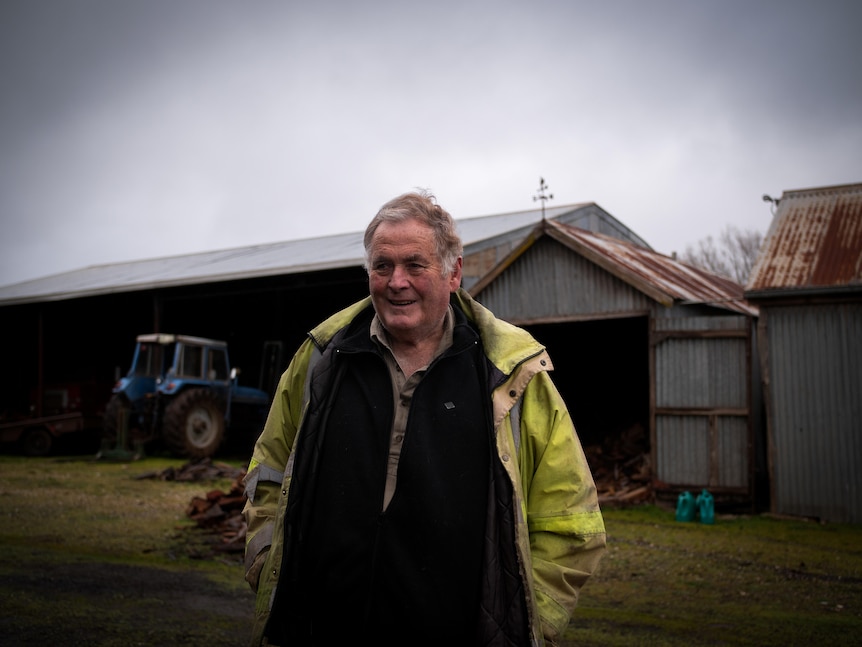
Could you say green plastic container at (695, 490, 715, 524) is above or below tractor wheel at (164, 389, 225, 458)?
below

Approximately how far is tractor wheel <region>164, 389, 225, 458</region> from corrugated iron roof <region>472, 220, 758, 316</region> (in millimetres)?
6738

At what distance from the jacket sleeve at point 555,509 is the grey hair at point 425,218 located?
0.51m

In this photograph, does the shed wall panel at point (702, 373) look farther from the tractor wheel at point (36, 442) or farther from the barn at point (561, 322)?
the tractor wheel at point (36, 442)

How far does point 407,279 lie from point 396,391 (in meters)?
0.36

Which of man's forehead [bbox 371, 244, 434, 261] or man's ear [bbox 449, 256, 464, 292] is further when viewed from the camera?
man's ear [bbox 449, 256, 464, 292]

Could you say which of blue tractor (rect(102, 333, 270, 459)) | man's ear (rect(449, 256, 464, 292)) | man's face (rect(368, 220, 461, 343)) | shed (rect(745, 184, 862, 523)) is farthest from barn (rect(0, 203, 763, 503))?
man's face (rect(368, 220, 461, 343))

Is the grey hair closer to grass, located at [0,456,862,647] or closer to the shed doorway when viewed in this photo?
grass, located at [0,456,862,647]

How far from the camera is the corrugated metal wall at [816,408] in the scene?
9.52 m

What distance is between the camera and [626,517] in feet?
33.6

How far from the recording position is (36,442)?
18.2 metres

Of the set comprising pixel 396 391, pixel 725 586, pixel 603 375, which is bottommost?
pixel 725 586

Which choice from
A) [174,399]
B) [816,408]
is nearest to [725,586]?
[816,408]

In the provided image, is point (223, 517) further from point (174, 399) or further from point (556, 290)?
point (174, 399)

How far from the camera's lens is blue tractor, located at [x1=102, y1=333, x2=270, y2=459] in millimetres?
15836
